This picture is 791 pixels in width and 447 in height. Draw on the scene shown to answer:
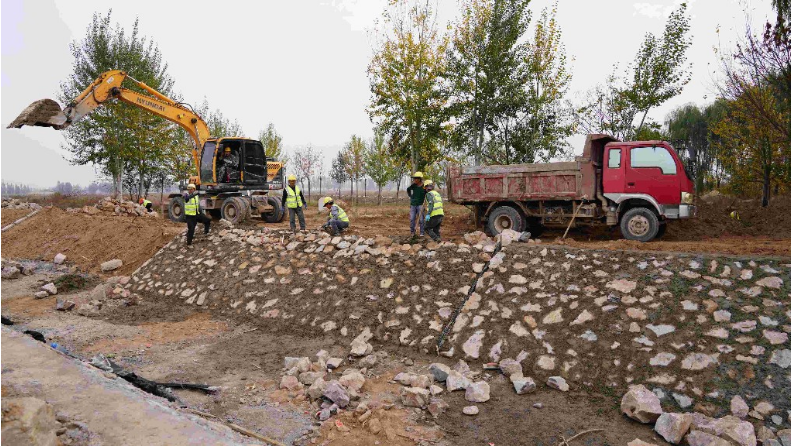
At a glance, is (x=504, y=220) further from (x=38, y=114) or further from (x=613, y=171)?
(x=38, y=114)

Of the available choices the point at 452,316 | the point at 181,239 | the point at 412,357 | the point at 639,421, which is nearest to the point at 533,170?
the point at 452,316

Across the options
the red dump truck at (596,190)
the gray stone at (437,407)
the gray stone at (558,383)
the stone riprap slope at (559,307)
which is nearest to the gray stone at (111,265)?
the stone riprap slope at (559,307)

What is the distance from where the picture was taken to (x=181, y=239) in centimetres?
1146

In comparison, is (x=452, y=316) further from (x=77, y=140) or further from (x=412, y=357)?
(x=77, y=140)

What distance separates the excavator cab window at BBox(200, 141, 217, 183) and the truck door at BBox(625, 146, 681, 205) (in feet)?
39.7

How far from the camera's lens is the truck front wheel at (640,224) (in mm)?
9977

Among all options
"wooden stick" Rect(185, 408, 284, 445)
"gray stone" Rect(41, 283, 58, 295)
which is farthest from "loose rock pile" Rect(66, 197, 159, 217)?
"wooden stick" Rect(185, 408, 284, 445)

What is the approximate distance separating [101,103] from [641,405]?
1606 centimetres

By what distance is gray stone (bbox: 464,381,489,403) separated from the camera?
4863 mm

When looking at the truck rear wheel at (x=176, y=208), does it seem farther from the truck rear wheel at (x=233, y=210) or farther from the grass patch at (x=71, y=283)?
the grass patch at (x=71, y=283)

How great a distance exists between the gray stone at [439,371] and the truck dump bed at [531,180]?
260 inches

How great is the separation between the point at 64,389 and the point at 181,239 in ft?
26.3

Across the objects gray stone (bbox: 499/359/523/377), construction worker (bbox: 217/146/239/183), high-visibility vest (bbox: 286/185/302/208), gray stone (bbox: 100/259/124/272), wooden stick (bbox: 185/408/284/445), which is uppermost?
construction worker (bbox: 217/146/239/183)

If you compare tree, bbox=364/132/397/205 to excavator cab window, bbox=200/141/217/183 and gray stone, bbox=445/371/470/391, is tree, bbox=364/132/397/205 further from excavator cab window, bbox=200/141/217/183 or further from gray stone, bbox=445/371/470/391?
gray stone, bbox=445/371/470/391
